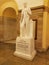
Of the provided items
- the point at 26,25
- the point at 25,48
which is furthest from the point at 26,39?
the point at 26,25

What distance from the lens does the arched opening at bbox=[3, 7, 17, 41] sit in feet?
28.5

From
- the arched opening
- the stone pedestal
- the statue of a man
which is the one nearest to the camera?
the stone pedestal

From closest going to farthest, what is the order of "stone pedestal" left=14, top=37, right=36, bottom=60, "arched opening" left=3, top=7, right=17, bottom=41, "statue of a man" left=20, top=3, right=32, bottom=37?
"stone pedestal" left=14, top=37, right=36, bottom=60
"statue of a man" left=20, top=3, right=32, bottom=37
"arched opening" left=3, top=7, right=17, bottom=41

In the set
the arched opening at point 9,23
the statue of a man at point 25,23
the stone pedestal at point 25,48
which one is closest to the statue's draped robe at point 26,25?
the statue of a man at point 25,23

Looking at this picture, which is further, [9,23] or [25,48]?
[9,23]

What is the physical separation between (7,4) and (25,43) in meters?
4.29

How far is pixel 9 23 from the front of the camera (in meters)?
8.97

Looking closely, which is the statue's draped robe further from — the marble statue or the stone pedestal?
the stone pedestal

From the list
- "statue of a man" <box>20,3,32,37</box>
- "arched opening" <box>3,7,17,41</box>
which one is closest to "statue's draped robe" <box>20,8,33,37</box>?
"statue of a man" <box>20,3,32,37</box>

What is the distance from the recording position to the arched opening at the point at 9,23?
28.5 ft

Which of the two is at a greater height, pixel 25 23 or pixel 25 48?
pixel 25 23

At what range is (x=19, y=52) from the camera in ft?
17.2

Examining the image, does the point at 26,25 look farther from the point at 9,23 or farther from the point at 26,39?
the point at 9,23

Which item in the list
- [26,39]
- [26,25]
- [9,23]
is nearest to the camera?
[26,39]
